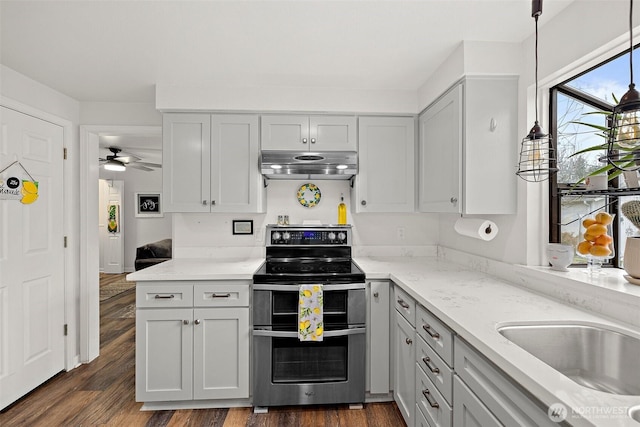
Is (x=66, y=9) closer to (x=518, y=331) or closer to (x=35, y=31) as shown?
(x=35, y=31)

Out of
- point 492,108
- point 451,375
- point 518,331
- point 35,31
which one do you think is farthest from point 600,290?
point 35,31

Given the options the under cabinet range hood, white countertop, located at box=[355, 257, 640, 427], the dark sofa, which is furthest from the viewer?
the dark sofa

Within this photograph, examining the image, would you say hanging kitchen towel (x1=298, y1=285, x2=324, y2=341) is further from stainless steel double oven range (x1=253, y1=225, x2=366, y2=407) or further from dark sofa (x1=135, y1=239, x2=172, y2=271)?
dark sofa (x1=135, y1=239, x2=172, y2=271)

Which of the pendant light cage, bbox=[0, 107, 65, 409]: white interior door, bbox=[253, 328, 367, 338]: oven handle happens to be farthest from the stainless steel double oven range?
bbox=[0, 107, 65, 409]: white interior door

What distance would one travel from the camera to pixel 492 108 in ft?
6.55

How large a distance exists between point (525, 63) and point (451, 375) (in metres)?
1.81

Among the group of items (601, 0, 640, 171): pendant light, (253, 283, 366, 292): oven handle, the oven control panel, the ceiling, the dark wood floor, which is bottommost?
the dark wood floor

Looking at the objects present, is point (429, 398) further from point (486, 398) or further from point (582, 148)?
point (582, 148)

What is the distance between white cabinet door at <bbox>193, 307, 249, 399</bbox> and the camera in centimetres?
218

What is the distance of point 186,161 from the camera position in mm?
2582

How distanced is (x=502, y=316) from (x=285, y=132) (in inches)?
77.5

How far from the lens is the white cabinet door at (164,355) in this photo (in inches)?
85.3

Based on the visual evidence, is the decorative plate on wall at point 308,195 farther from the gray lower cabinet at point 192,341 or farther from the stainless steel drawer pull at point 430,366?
the stainless steel drawer pull at point 430,366

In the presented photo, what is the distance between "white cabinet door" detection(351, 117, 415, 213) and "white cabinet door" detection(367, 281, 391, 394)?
2.38ft
